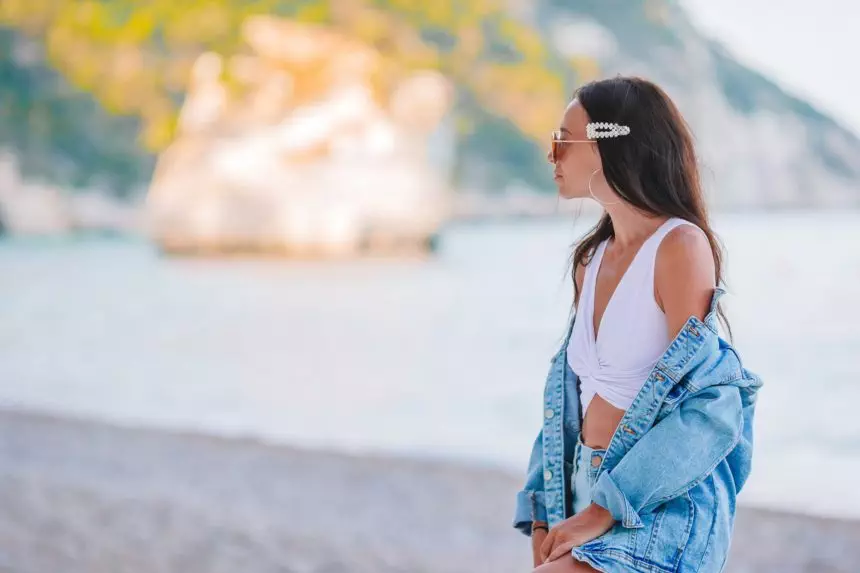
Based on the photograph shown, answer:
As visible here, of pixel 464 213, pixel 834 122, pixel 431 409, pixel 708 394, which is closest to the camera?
pixel 708 394

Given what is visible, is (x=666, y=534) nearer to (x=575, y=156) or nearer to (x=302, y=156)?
(x=575, y=156)

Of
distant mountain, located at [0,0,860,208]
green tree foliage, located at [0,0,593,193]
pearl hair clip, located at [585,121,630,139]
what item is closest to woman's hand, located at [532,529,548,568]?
pearl hair clip, located at [585,121,630,139]

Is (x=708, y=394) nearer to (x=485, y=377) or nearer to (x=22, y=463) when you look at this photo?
(x=22, y=463)

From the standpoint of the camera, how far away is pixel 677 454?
752 mm

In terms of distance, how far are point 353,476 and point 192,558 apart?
1.32 m

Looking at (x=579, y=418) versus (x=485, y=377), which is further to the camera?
(x=485, y=377)

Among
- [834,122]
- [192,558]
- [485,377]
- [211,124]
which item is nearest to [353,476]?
[192,558]

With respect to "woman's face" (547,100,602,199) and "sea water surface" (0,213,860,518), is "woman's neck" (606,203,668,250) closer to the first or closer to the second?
"woman's face" (547,100,602,199)

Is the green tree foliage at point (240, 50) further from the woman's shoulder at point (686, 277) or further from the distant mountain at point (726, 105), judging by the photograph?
the woman's shoulder at point (686, 277)

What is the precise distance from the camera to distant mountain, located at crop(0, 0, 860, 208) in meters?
11.6

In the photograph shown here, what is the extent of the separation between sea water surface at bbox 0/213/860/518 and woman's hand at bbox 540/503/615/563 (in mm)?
2684

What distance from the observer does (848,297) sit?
853 centimetres

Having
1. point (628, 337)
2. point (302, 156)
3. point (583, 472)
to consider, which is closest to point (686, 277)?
point (628, 337)

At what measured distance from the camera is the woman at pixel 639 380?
76 cm
